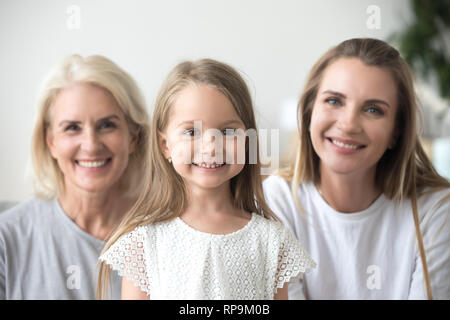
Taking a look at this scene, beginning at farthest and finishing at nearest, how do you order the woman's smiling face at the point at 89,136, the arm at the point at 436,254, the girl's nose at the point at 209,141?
the arm at the point at 436,254 → the woman's smiling face at the point at 89,136 → the girl's nose at the point at 209,141

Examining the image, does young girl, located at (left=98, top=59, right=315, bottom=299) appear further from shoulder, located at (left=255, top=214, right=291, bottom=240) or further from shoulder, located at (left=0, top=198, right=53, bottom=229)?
shoulder, located at (left=0, top=198, right=53, bottom=229)

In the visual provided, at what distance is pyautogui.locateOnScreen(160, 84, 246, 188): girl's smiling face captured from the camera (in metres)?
0.73

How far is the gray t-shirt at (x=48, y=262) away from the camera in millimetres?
867

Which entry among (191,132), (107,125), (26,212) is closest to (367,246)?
(191,132)

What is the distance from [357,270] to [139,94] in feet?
1.76

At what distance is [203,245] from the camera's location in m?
0.75

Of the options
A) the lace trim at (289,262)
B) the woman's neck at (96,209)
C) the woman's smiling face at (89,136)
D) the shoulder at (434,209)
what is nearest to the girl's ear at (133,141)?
the woman's smiling face at (89,136)

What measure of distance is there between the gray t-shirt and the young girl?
12cm

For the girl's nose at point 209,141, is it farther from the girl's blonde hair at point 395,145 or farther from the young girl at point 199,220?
the girl's blonde hair at point 395,145

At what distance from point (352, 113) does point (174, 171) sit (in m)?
0.33

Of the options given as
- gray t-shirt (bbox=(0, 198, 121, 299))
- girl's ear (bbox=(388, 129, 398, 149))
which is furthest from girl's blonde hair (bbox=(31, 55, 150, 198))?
girl's ear (bbox=(388, 129, 398, 149))

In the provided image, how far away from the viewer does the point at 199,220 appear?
0.78 meters

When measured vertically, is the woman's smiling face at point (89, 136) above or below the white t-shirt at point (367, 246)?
above
